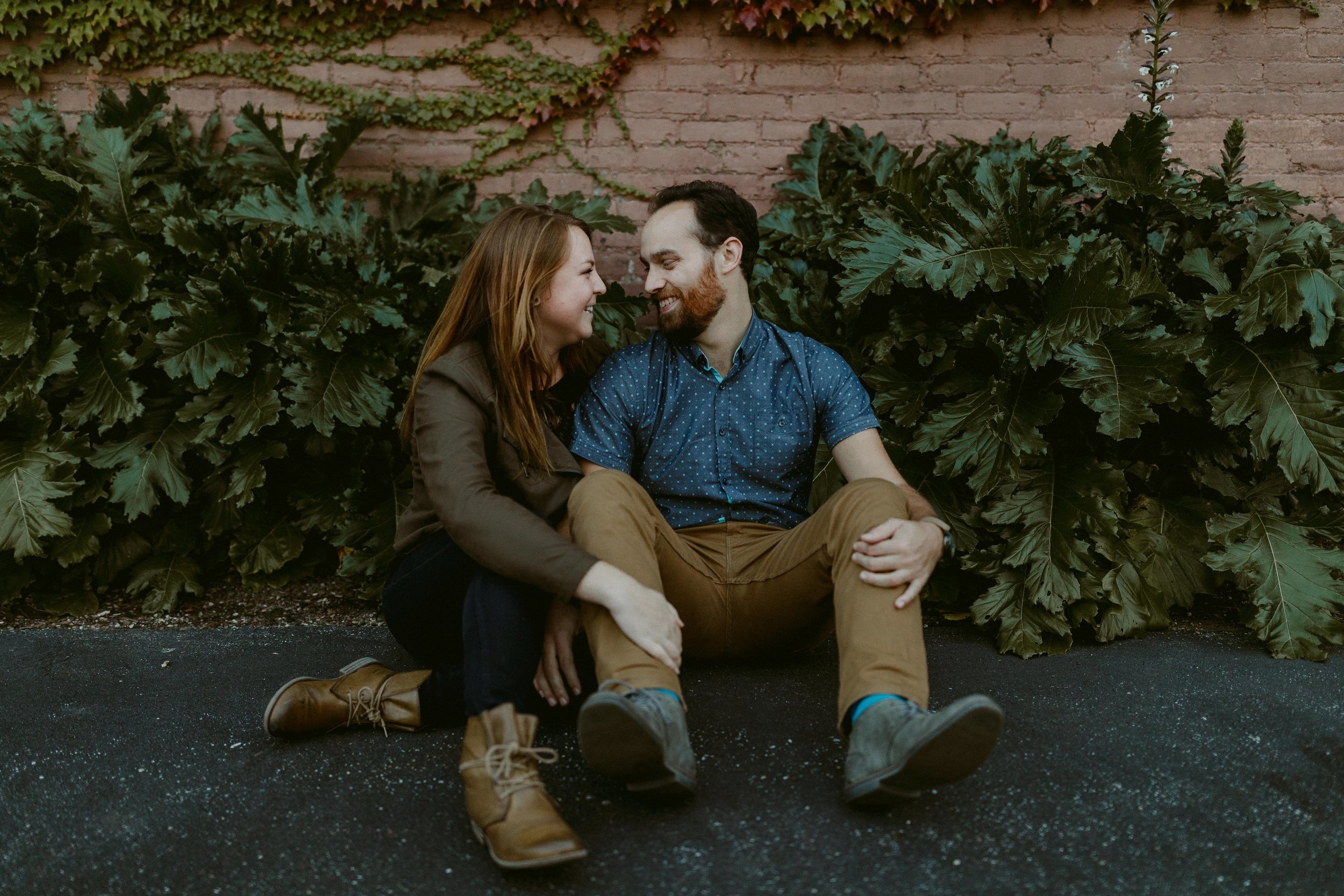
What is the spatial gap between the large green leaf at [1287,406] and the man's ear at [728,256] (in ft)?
4.60

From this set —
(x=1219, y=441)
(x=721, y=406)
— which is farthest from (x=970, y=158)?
(x=721, y=406)

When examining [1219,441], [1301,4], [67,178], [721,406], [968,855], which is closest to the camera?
[968,855]

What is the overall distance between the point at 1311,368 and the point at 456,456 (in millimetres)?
2359

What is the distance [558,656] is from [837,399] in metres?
0.95

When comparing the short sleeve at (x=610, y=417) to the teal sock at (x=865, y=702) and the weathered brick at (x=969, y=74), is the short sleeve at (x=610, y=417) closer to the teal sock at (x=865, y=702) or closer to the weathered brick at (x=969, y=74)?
the teal sock at (x=865, y=702)

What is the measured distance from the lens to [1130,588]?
2555 mm

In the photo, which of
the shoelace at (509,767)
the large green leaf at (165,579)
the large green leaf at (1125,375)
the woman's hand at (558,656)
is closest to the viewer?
the shoelace at (509,767)

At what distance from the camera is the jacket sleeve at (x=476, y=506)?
1.74 m

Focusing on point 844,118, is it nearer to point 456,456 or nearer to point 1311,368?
point 1311,368

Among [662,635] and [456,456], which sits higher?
[456,456]

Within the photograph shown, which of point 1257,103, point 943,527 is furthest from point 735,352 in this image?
point 1257,103

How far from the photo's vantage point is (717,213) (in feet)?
A: 8.19

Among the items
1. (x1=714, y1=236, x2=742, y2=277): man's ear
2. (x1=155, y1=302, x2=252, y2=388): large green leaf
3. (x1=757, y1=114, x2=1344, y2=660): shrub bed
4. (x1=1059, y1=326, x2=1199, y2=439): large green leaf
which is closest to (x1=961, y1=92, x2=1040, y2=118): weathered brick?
(x1=757, y1=114, x2=1344, y2=660): shrub bed

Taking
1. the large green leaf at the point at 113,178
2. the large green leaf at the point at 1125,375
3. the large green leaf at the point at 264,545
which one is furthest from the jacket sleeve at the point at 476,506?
the large green leaf at the point at 113,178
